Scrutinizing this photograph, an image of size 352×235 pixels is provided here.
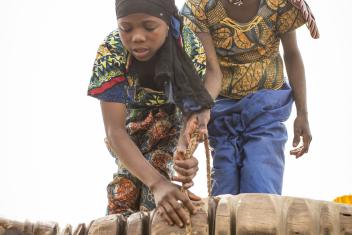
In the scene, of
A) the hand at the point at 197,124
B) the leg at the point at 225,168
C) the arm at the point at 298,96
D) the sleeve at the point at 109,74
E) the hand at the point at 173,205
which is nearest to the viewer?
the hand at the point at 173,205

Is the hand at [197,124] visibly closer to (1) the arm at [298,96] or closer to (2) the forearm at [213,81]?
(2) the forearm at [213,81]

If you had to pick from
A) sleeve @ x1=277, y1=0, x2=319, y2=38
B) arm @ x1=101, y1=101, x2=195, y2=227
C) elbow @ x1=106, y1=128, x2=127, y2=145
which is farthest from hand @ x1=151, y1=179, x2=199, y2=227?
sleeve @ x1=277, y1=0, x2=319, y2=38

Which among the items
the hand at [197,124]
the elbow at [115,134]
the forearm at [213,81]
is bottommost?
the elbow at [115,134]

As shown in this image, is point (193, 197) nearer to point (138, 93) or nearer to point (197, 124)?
point (197, 124)

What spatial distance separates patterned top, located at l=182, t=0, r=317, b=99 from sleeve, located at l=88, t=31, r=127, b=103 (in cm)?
61

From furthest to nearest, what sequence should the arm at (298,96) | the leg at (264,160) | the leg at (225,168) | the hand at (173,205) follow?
1. the arm at (298,96)
2. the leg at (225,168)
3. the leg at (264,160)
4. the hand at (173,205)

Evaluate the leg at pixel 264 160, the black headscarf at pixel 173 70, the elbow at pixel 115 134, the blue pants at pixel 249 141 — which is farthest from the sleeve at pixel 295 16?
the elbow at pixel 115 134

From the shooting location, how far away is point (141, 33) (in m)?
3.16

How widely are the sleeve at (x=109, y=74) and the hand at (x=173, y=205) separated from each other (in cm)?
59

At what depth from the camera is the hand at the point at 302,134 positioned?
4125mm

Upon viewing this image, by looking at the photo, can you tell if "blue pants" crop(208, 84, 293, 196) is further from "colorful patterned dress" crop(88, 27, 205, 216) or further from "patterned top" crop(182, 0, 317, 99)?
"colorful patterned dress" crop(88, 27, 205, 216)

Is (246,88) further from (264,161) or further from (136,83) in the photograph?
(136,83)

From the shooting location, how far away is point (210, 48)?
3.79m

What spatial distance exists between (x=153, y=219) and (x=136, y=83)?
31.5 inches
